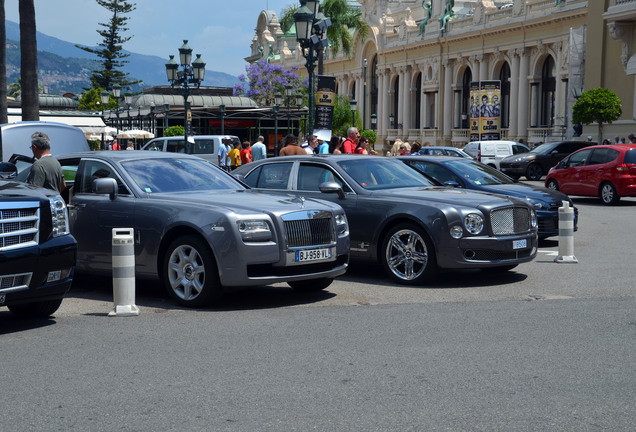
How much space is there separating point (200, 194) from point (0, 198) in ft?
8.76

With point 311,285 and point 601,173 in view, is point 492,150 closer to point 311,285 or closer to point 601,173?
point 601,173

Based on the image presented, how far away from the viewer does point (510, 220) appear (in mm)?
11172

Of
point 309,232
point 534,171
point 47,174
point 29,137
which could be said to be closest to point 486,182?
point 309,232

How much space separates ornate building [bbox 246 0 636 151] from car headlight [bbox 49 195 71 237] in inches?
1504

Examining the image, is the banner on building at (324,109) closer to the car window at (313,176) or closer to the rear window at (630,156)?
the rear window at (630,156)

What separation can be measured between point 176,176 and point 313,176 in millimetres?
2212

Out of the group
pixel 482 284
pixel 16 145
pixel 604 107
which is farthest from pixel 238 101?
pixel 482 284

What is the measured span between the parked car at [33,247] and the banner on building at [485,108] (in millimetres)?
36624

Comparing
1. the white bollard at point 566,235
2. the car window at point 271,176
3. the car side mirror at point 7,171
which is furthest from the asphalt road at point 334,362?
the white bollard at point 566,235

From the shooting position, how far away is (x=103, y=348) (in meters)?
7.29

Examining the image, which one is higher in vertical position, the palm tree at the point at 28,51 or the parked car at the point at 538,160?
the palm tree at the point at 28,51

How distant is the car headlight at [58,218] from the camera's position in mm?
8211

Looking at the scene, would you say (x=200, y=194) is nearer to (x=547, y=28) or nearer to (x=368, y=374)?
(x=368, y=374)

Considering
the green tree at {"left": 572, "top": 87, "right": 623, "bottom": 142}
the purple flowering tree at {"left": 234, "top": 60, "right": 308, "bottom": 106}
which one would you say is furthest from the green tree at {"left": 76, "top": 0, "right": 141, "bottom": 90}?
the green tree at {"left": 572, "top": 87, "right": 623, "bottom": 142}
